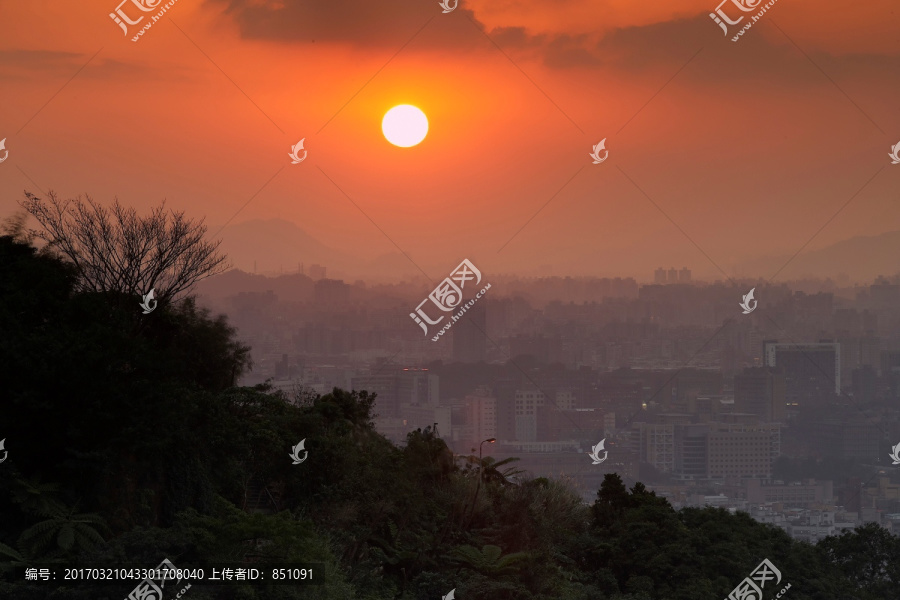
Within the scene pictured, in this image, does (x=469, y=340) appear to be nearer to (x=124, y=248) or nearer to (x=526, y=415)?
(x=526, y=415)

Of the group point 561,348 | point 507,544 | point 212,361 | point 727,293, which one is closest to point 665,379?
point 561,348

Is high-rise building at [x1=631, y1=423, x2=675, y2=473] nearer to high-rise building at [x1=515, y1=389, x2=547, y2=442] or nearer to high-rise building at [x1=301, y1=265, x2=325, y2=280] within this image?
high-rise building at [x1=515, y1=389, x2=547, y2=442]

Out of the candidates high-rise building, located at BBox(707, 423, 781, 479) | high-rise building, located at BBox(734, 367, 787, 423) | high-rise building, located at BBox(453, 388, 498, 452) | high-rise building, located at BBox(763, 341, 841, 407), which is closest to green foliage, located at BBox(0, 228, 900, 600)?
high-rise building, located at BBox(453, 388, 498, 452)

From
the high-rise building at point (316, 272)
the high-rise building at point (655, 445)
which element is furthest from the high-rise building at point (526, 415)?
the high-rise building at point (316, 272)

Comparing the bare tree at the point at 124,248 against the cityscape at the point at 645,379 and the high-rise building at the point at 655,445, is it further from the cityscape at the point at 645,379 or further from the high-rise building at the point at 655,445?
the high-rise building at the point at 655,445

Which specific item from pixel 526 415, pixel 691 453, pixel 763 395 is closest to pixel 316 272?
pixel 526 415

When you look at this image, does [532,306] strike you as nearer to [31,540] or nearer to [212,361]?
[212,361]
